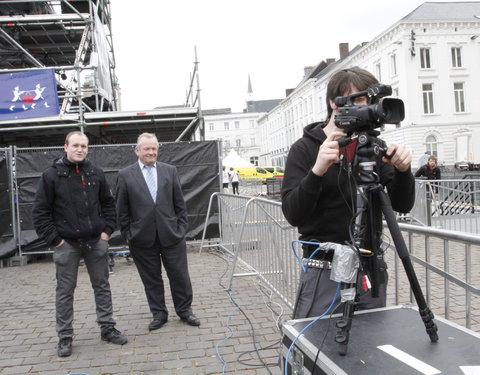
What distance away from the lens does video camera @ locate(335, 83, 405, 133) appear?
1.74 m

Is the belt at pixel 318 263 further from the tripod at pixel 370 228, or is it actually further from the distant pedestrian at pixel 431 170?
the distant pedestrian at pixel 431 170

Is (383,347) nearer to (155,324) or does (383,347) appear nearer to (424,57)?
(155,324)

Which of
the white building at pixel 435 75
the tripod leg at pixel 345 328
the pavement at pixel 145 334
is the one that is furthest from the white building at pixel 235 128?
the tripod leg at pixel 345 328

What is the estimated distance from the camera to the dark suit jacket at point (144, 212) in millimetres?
4762

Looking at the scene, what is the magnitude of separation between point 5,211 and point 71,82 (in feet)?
19.1

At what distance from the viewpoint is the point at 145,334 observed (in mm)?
4656

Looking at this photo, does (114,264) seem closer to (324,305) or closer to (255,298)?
(255,298)

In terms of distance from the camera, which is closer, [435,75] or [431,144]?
[431,144]

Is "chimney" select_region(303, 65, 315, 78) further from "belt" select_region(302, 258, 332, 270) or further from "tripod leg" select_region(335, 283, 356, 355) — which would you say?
"tripod leg" select_region(335, 283, 356, 355)

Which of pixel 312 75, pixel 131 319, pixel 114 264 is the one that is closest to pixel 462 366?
pixel 131 319

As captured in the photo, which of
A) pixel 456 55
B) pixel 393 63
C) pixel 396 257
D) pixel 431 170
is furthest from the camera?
pixel 393 63

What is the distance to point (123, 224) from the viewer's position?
482 cm

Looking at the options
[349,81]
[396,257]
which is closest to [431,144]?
[396,257]

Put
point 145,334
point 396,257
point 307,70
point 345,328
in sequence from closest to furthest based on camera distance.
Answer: point 345,328, point 396,257, point 145,334, point 307,70
